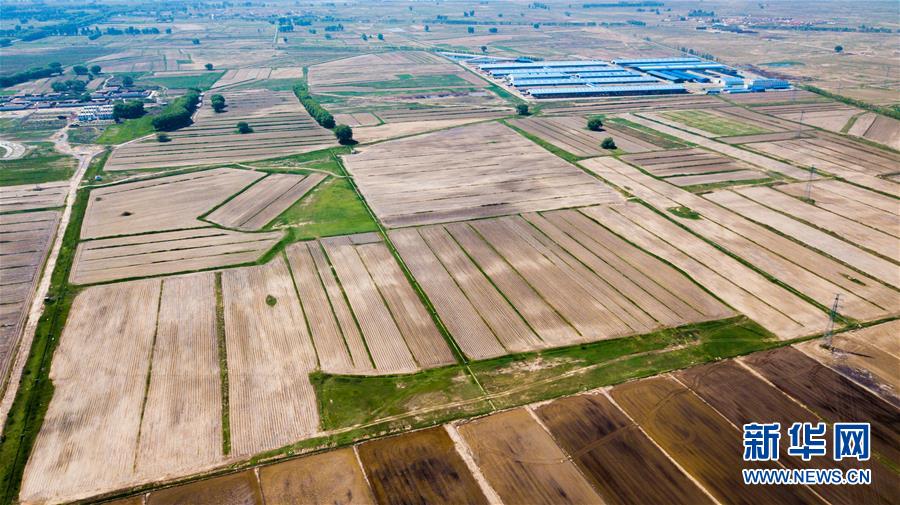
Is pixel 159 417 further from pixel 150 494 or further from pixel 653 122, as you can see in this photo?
pixel 653 122

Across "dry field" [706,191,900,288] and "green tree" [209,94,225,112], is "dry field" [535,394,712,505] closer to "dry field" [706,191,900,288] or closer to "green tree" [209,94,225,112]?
"dry field" [706,191,900,288]

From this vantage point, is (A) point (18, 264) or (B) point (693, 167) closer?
(A) point (18, 264)

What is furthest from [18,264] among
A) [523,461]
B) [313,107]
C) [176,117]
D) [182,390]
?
[313,107]

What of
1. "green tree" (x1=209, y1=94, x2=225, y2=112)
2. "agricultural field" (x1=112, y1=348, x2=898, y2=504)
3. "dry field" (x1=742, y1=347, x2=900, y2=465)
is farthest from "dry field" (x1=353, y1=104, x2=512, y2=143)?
"dry field" (x1=742, y1=347, x2=900, y2=465)

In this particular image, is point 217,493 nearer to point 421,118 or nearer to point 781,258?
point 781,258

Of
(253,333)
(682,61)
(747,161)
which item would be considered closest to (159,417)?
(253,333)

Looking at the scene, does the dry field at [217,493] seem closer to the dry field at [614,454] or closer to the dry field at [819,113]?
the dry field at [614,454]
